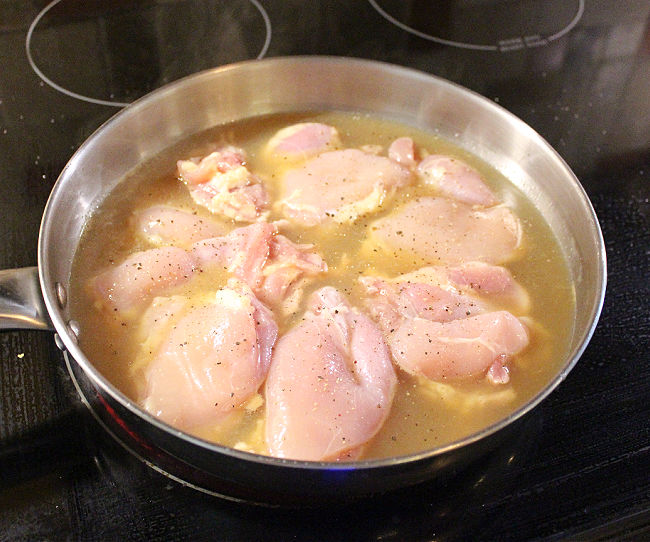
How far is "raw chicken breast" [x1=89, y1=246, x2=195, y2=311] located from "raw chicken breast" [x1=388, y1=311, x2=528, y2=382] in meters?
0.47

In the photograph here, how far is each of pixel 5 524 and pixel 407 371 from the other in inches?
30.1

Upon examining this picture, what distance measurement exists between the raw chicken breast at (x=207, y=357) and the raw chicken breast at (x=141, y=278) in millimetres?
54

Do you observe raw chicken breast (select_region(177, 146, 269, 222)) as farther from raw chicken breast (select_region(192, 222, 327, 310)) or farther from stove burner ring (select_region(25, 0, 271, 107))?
stove burner ring (select_region(25, 0, 271, 107))

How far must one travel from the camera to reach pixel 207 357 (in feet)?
4.37

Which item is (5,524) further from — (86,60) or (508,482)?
(86,60)

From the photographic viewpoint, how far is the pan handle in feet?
4.09

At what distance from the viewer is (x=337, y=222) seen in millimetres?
1656

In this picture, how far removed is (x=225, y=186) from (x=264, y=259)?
245 millimetres

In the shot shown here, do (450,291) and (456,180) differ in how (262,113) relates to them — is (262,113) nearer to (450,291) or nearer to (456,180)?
(456,180)

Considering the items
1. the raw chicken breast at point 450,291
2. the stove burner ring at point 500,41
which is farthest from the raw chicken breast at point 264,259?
the stove burner ring at point 500,41

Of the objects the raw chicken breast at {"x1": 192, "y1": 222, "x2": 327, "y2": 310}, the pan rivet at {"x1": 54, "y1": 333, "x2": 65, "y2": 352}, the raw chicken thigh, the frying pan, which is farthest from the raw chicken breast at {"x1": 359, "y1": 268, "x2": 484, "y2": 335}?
the pan rivet at {"x1": 54, "y1": 333, "x2": 65, "y2": 352}

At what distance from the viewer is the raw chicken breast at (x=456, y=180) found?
67.6 inches

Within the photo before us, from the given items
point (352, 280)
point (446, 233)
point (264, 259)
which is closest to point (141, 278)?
point (264, 259)

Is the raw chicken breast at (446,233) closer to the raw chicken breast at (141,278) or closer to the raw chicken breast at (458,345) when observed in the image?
the raw chicken breast at (458,345)
